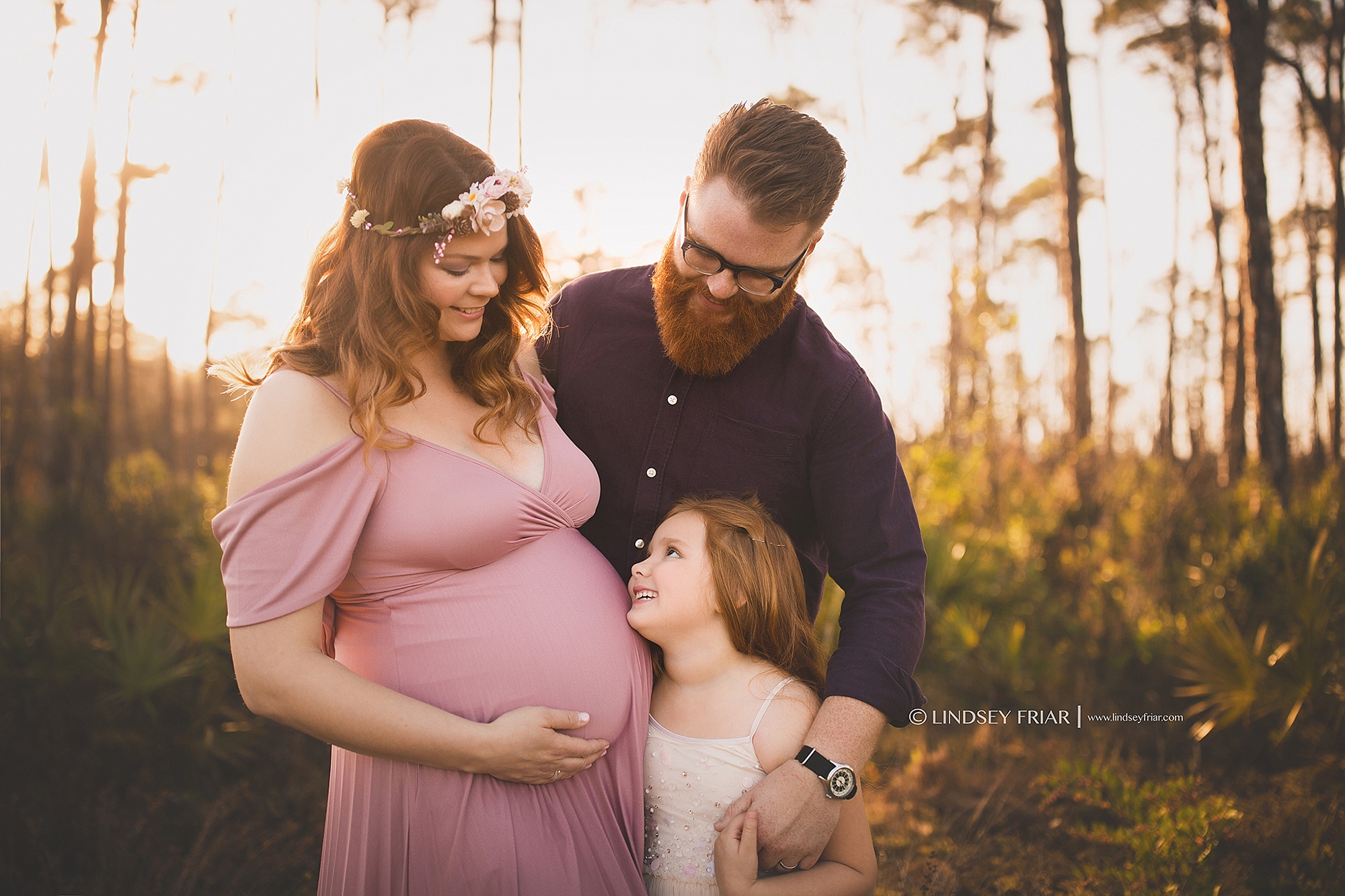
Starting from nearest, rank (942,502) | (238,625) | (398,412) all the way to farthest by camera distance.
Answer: (238,625)
(398,412)
(942,502)

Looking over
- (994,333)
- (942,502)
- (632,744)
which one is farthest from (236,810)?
(994,333)

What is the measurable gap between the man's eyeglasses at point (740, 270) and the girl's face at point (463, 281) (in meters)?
0.56

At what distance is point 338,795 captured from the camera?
1.96m

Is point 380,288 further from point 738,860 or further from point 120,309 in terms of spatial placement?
point 120,309

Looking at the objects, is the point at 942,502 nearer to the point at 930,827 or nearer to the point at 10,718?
the point at 930,827

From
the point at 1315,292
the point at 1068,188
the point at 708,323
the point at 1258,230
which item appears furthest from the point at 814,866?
the point at 1315,292

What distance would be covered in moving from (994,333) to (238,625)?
25.4 feet

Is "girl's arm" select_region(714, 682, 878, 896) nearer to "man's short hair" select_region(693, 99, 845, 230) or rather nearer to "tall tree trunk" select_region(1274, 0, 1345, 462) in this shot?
"man's short hair" select_region(693, 99, 845, 230)

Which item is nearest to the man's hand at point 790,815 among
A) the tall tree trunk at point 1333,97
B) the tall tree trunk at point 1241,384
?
the tall tree trunk at point 1241,384

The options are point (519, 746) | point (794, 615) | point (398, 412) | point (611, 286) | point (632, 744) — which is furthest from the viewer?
point (611, 286)

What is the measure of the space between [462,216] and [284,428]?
24.0 inches

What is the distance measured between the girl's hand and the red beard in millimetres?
1201

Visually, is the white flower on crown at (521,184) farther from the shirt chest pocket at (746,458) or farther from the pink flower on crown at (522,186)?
the shirt chest pocket at (746,458)

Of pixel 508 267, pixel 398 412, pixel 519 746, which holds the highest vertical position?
pixel 508 267
